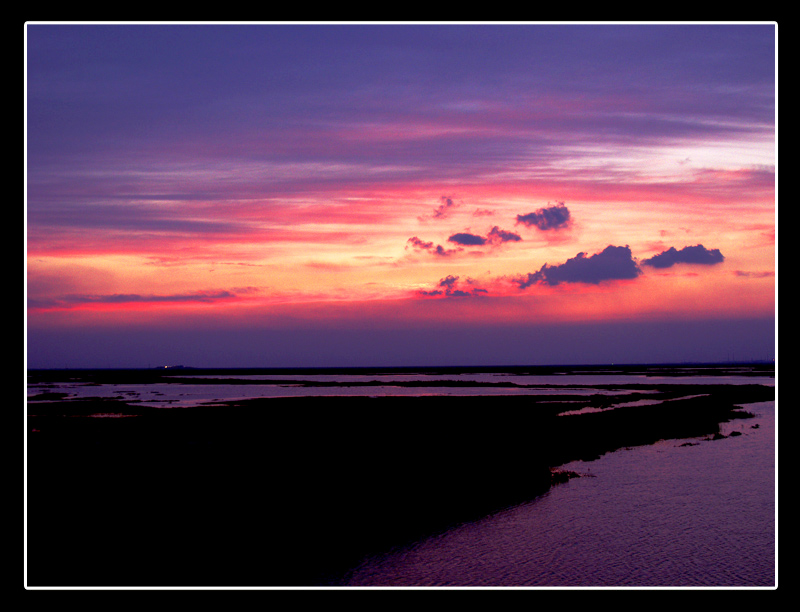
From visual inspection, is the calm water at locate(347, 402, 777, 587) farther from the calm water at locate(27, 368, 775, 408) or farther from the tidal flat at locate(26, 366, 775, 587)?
the calm water at locate(27, 368, 775, 408)

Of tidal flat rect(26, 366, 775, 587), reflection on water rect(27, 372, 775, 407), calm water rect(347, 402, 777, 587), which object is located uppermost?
tidal flat rect(26, 366, 775, 587)

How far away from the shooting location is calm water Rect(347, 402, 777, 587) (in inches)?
553

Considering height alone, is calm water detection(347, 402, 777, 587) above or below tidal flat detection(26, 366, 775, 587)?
below

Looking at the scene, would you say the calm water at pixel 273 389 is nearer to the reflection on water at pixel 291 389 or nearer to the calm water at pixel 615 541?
the reflection on water at pixel 291 389

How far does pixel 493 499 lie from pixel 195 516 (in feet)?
28.4

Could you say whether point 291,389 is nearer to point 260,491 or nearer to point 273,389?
point 273,389

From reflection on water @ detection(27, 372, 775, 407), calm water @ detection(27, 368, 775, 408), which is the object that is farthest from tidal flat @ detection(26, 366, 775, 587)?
reflection on water @ detection(27, 372, 775, 407)

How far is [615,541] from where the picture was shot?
16.4m

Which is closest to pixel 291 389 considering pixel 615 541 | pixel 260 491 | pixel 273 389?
pixel 273 389

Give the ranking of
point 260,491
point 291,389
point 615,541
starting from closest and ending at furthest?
point 615,541 < point 260,491 < point 291,389

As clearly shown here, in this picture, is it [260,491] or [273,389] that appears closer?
[260,491]

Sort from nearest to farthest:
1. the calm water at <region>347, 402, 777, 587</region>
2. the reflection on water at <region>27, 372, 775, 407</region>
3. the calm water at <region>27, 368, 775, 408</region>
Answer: the calm water at <region>347, 402, 777, 587</region>, the calm water at <region>27, 368, 775, 408</region>, the reflection on water at <region>27, 372, 775, 407</region>
